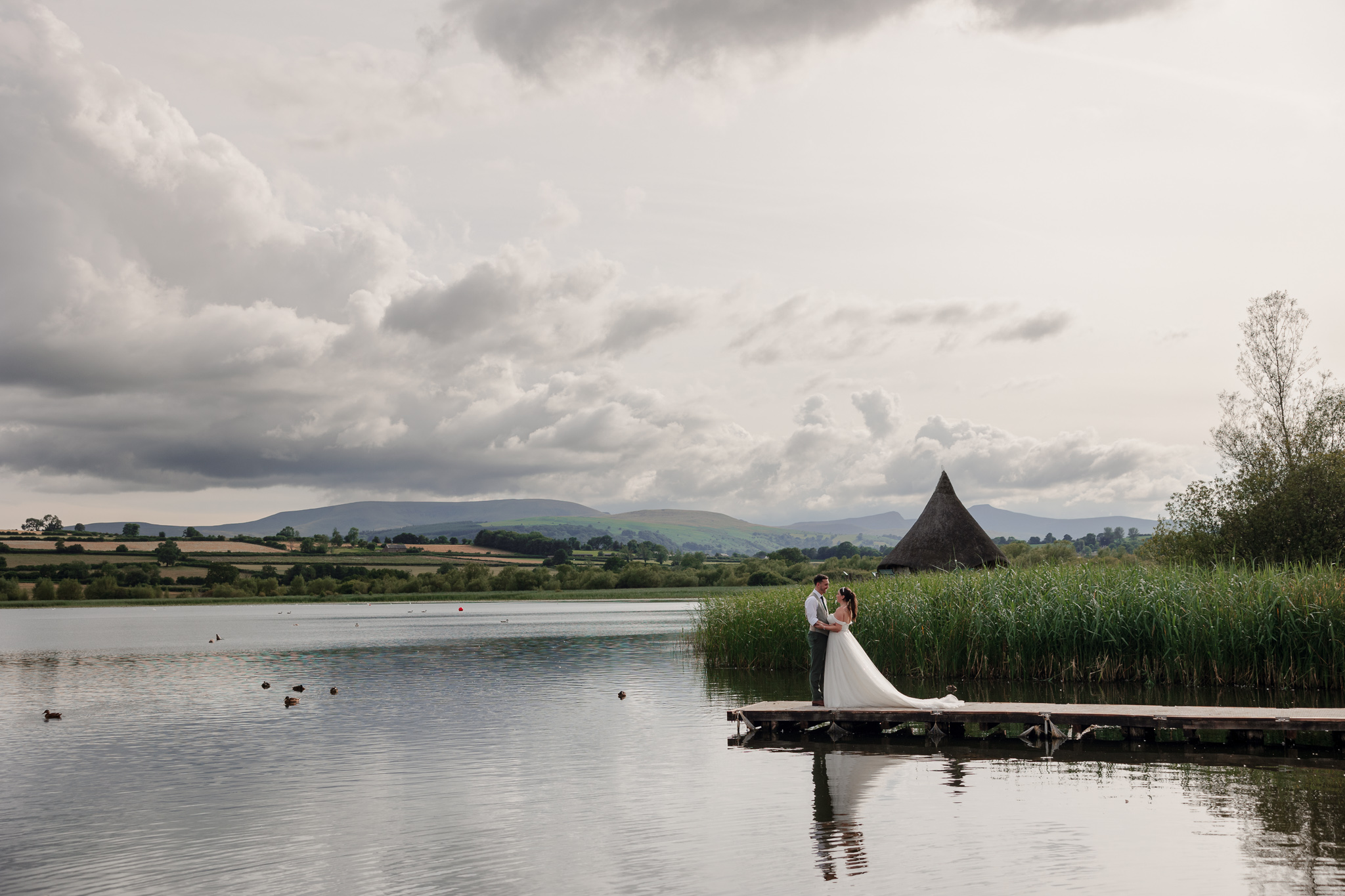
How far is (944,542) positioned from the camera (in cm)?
4250

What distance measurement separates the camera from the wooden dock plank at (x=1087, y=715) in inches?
643

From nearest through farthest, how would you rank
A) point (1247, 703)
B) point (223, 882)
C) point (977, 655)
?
point (223, 882), point (1247, 703), point (977, 655)

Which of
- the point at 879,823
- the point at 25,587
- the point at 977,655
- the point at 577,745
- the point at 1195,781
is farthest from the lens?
the point at 25,587

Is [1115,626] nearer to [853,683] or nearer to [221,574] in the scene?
[853,683]

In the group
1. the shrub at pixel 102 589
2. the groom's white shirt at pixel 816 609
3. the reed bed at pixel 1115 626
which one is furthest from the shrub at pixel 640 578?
the groom's white shirt at pixel 816 609

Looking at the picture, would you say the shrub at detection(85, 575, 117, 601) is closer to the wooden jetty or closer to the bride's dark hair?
the wooden jetty

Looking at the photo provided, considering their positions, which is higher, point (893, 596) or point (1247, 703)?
point (893, 596)

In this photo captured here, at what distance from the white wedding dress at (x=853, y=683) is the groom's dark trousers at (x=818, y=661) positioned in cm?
27

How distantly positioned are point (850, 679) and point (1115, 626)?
8.67 m

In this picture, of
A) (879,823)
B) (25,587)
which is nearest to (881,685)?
(879,823)

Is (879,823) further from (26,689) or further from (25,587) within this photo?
(25,587)

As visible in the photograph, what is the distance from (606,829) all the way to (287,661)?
103ft

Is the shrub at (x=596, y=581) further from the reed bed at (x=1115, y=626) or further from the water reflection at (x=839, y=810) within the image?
the water reflection at (x=839, y=810)

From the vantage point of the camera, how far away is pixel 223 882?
10.4 metres
